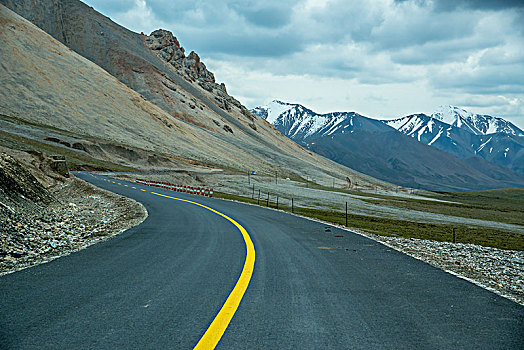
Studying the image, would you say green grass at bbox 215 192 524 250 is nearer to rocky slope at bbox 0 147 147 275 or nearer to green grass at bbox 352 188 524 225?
rocky slope at bbox 0 147 147 275

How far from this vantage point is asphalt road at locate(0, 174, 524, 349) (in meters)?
4.34

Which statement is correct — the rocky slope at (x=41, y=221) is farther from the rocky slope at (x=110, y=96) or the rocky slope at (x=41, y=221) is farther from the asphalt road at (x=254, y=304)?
the rocky slope at (x=110, y=96)

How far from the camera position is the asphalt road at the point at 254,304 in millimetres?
4340

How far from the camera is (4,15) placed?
10869 centimetres

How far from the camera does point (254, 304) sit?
5.52 meters

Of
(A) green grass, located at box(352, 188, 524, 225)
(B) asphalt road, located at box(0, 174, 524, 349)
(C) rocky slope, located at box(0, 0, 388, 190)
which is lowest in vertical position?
(A) green grass, located at box(352, 188, 524, 225)

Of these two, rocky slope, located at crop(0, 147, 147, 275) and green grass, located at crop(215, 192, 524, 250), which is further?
green grass, located at crop(215, 192, 524, 250)

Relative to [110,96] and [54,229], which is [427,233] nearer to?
[54,229]

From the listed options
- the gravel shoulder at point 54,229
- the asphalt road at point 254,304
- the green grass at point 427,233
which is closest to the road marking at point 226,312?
the asphalt road at point 254,304

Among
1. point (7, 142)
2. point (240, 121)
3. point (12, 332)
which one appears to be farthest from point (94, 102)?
point (12, 332)

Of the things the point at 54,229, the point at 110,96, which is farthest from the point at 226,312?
the point at 110,96

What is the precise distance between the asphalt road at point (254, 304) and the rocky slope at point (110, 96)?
78.1 meters

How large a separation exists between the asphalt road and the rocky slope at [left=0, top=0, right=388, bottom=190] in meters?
78.1

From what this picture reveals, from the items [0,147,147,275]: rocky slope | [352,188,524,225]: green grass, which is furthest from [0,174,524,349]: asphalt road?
[352,188,524,225]: green grass
